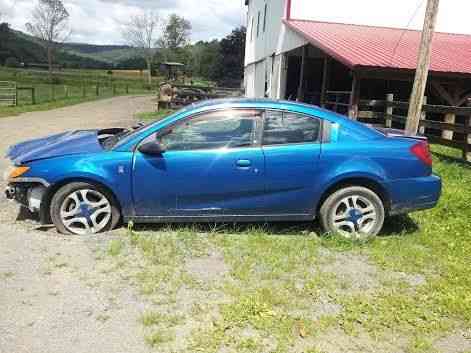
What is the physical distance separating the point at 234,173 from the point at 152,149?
87 centimetres

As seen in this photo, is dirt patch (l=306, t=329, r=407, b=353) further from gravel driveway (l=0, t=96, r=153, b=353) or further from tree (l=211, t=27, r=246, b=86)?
tree (l=211, t=27, r=246, b=86)

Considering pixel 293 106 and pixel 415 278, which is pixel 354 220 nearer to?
pixel 415 278

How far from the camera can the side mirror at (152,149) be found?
4816 millimetres

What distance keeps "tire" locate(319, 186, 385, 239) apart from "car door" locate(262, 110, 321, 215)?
22 centimetres

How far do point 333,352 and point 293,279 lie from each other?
1068 millimetres

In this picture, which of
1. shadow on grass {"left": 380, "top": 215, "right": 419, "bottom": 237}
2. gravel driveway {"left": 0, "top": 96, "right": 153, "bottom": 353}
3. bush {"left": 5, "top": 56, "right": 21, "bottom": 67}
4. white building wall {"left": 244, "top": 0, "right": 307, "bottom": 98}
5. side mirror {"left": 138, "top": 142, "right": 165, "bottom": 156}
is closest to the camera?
gravel driveway {"left": 0, "top": 96, "right": 153, "bottom": 353}

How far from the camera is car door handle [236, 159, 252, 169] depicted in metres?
4.91

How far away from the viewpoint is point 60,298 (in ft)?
12.2

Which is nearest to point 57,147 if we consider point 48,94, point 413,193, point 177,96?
point 413,193

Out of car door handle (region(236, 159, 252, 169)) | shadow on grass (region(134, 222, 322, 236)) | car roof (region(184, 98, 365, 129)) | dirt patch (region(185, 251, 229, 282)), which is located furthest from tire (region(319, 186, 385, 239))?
dirt patch (region(185, 251, 229, 282))

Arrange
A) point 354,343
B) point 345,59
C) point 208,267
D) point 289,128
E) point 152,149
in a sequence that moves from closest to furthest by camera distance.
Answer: point 354,343 < point 208,267 < point 152,149 < point 289,128 < point 345,59

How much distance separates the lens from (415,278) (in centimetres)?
439

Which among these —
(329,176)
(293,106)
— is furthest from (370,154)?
(293,106)

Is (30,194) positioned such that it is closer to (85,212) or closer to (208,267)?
(85,212)
